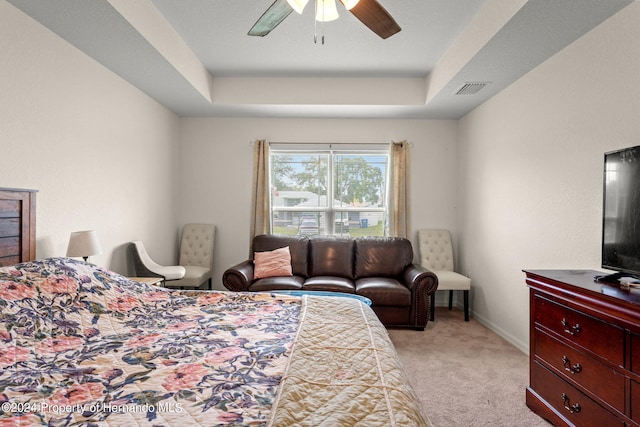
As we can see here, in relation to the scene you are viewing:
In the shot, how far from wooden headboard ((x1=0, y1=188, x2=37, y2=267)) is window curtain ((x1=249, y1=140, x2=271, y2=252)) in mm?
2669

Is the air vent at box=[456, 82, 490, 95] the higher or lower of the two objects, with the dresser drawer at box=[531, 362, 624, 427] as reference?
higher

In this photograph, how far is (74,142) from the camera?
2.84 meters

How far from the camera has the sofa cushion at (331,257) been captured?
4402 mm

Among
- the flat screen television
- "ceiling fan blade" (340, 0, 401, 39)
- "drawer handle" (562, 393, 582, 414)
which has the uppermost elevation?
"ceiling fan blade" (340, 0, 401, 39)

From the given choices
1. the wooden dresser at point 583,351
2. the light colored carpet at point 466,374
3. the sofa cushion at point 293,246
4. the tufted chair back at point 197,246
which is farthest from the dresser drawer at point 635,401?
the tufted chair back at point 197,246

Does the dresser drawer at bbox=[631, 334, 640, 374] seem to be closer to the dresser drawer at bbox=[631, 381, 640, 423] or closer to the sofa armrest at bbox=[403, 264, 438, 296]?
the dresser drawer at bbox=[631, 381, 640, 423]

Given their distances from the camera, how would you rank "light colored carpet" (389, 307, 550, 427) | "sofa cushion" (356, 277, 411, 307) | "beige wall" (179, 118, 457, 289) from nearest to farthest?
1. "light colored carpet" (389, 307, 550, 427)
2. "sofa cushion" (356, 277, 411, 307)
3. "beige wall" (179, 118, 457, 289)

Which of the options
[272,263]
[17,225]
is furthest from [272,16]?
[272,263]

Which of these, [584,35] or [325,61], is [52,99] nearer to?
[325,61]

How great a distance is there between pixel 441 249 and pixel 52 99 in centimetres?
440

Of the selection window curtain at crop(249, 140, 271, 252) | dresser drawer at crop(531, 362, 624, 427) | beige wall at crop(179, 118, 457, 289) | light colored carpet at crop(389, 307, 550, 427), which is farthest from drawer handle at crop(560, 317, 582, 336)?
window curtain at crop(249, 140, 271, 252)

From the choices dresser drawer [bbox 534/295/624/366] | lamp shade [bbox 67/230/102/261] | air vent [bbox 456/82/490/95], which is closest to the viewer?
dresser drawer [bbox 534/295/624/366]

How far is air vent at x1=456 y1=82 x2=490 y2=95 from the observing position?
3.55 meters

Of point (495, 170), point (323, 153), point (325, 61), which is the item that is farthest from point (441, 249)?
point (325, 61)
